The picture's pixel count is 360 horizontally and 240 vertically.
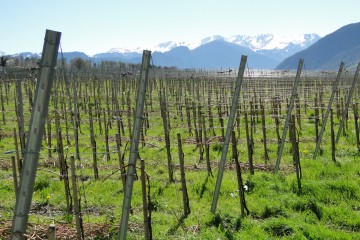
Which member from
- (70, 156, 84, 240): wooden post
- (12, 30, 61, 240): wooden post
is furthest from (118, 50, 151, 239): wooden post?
(12, 30, 61, 240): wooden post

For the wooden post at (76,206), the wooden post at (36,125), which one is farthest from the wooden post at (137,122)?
the wooden post at (36,125)

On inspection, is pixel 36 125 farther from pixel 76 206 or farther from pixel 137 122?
pixel 76 206

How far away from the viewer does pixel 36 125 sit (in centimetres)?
291

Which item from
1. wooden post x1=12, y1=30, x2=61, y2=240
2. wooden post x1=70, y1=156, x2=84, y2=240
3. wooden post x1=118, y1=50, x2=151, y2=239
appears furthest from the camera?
wooden post x1=70, y1=156, x2=84, y2=240

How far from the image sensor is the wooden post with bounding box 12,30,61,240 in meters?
2.88

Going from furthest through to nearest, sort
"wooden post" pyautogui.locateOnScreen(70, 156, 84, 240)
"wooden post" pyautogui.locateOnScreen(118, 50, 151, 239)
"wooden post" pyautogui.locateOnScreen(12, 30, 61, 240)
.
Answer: "wooden post" pyautogui.locateOnScreen(70, 156, 84, 240)
"wooden post" pyautogui.locateOnScreen(118, 50, 151, 239)
"wooden post" pyautogui.locateOnScreen(12, 30, 61, 240)

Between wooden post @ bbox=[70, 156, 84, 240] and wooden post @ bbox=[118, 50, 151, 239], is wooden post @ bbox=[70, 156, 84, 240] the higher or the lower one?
the lower one

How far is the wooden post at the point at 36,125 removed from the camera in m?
2.88

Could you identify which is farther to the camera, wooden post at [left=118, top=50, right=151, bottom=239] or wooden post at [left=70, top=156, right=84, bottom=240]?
wooden post at [left=70, top=156, right=84, bottom=240]

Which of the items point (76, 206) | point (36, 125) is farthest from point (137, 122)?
point (76, 206)

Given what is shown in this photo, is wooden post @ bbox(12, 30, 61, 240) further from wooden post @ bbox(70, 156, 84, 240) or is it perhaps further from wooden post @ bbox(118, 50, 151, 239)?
wooden post @ bbox(70, 156, 84, 240)

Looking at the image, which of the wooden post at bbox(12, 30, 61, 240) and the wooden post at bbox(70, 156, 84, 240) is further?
the wooden post at bbox(70, 156, 84, 240)

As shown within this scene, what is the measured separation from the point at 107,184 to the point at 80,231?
3.39 meters

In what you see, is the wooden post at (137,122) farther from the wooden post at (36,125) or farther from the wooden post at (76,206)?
the wooden post at (36,125)
